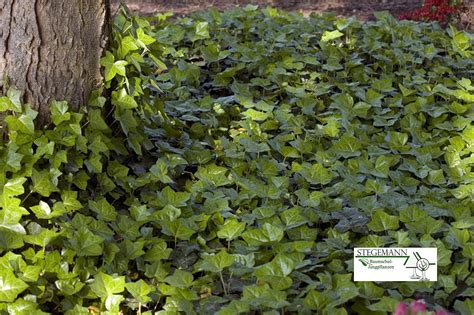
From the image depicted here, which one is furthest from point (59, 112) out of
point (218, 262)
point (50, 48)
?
point (218, 262)

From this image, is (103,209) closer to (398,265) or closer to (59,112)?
(59,112)

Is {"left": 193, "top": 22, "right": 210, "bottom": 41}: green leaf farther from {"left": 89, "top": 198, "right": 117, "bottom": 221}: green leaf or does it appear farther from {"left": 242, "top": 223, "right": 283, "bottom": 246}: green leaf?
{"left": 242, "top": 223, "right": 283, "bottom": 246}: green leaf

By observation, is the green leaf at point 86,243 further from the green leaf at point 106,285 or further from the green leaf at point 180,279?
the green leaf at point 180,279

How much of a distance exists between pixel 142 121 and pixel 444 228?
1259 mm

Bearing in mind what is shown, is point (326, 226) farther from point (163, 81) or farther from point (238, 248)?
point (163, 81)

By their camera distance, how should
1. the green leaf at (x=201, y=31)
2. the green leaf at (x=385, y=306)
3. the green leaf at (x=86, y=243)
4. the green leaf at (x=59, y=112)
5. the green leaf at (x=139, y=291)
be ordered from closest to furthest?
the green leaf at (x=385, y=306) → the green leaf at (x=139, y=291) → the green leaf at (x=86, y=243) → the green leaf at (x=59, y=112) → the green leaf at (x=201, y=31)

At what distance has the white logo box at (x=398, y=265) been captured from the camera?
230 centimetres

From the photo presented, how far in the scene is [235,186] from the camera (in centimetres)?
299

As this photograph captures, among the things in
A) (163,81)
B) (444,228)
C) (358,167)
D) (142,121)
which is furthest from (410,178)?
(163,81)

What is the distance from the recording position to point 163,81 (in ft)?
12.3

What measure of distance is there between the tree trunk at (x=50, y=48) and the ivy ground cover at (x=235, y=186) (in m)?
0.07

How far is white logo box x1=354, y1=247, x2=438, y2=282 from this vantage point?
230 centimetres

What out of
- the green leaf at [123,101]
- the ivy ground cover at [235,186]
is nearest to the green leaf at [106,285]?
the ivy ground cover at [235,186]

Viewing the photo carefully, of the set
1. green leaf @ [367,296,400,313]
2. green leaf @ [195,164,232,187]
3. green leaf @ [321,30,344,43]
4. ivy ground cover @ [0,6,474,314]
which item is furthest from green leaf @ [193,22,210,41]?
green leaf @ [367,296,400,313]
